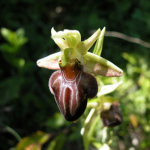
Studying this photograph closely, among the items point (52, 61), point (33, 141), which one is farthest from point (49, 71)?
point (52, 61)

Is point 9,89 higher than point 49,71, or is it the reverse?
point 9,89

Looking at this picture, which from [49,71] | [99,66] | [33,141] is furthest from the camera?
[49,71]

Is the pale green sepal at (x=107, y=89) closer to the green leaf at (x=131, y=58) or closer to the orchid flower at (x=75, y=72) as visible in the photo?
the orchid flower at (x=75, y=72)

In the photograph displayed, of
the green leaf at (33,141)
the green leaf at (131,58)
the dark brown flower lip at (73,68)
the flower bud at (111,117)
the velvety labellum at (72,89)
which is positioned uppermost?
the dark brown flower lip at (73,68)

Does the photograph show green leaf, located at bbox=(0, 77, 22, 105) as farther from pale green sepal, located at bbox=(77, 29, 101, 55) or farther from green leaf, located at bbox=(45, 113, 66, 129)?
pale green sepal, located at bbox=(77, 29, 101, 55)

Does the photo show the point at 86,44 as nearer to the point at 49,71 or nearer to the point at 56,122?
the point at 56,122

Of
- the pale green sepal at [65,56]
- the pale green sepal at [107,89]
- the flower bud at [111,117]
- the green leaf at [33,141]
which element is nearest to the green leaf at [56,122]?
the green leaf at [33,141]
